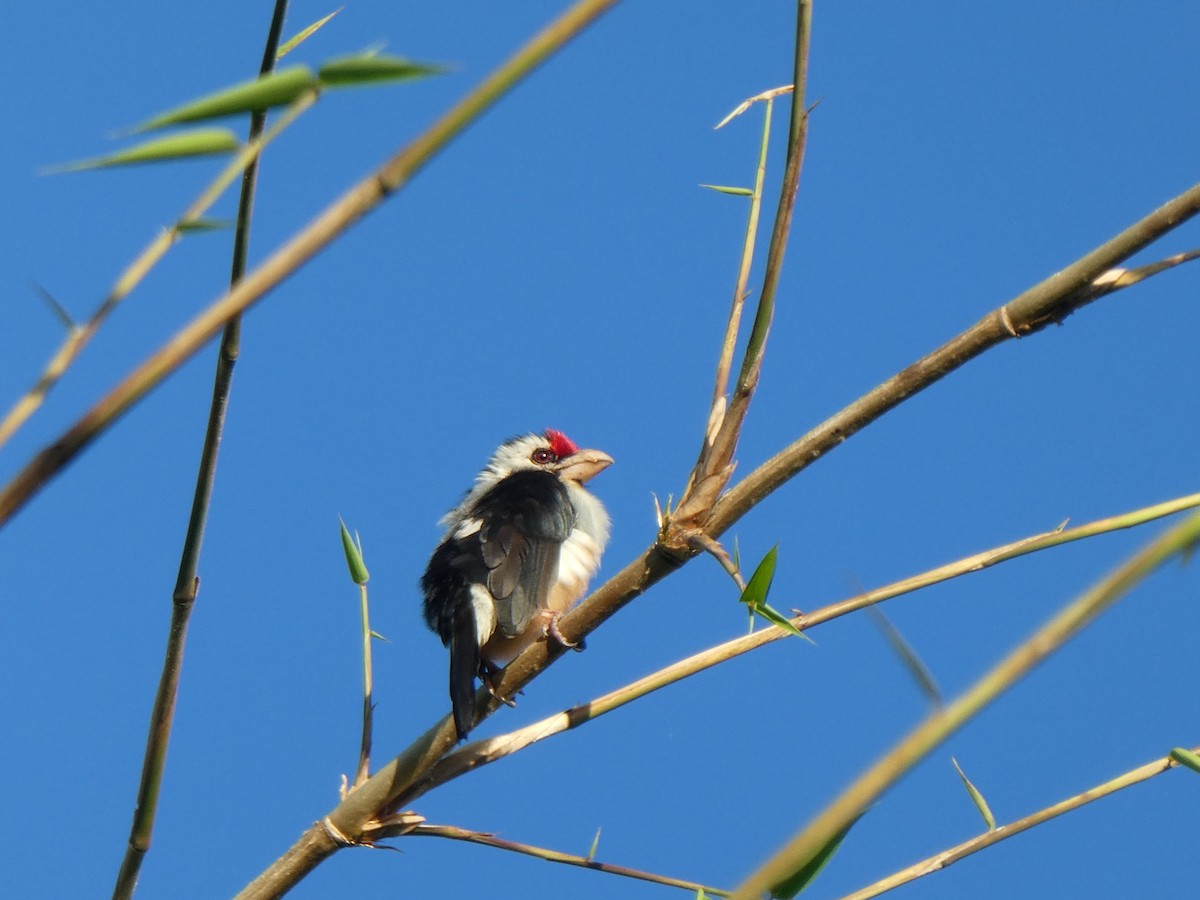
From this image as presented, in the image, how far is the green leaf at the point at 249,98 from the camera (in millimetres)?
976

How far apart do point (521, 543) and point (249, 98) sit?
3833 mm

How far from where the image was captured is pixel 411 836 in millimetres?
2453

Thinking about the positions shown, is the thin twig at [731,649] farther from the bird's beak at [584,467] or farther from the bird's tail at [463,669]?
the bird's beak at [584,467]

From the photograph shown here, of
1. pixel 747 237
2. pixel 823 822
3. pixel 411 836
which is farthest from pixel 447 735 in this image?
pixel 823 822

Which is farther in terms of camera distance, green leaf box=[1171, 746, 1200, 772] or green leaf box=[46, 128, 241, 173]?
green leaf box=[1171, 746, 1200, 772]

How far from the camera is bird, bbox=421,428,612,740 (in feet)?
14.9

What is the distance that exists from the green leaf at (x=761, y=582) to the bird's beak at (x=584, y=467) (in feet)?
13.8

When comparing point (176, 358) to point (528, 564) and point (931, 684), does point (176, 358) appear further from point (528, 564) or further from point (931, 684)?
point (528, 564)

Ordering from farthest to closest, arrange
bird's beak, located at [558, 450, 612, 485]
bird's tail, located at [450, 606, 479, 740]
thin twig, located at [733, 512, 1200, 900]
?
bird's beak, located at [558, 450, 612, 485] → bird's tail, located at [450, 606, 479, 740] → thin twig, located at [733, 512, 1200, 900]

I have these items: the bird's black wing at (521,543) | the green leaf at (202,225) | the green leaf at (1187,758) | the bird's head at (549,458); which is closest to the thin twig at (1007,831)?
the green leaf at (1187,758)

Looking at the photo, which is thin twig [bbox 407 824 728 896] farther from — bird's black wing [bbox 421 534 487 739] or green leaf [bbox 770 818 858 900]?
bird's black wing [bbox 421 534 487 739]

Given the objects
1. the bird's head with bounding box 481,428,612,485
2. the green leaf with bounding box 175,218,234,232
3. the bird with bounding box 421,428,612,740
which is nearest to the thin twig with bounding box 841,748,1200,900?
the green leaf with bounding box 175,218,234,232

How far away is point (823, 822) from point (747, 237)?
196 centimetres

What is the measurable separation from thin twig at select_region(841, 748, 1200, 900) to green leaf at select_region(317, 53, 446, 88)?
→ 150 cm
